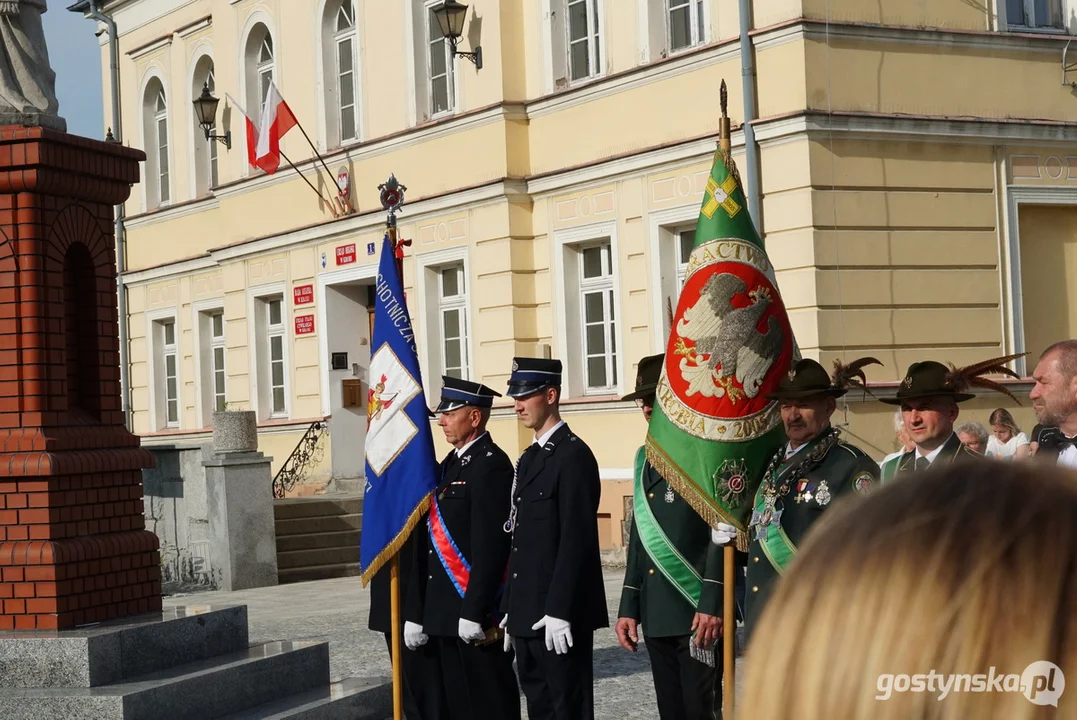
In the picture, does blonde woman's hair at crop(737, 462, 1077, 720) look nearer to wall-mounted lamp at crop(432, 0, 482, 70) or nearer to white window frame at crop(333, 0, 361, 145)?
wall-mounted lamp at crop(432, 0, 482, 70)

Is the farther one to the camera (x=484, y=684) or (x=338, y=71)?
(x=338, y=71)

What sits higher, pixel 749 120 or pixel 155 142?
pixel 155 142

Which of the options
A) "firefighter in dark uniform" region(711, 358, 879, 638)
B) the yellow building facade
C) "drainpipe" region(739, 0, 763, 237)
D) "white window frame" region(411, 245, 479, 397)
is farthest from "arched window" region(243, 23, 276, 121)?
"firefighter in dark uniform" region(711, 358, 879, 638)

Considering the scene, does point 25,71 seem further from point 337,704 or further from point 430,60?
point 430,60

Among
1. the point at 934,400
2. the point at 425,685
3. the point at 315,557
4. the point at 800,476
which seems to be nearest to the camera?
the point at 800,476

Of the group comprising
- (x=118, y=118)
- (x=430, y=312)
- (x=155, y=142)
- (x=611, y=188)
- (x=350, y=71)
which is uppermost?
(x=118, y=118)

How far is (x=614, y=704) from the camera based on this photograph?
853cm

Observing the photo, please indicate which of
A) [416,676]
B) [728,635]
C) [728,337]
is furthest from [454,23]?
[728,635]

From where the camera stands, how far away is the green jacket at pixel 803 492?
5.65 m

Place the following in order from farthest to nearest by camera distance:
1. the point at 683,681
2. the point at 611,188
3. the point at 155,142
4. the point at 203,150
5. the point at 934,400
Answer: the point at 155,142 → the point at 203,150 → the point at 611,188 → the point at 683,681 → the point at 934,400

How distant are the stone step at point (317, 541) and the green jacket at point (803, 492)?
12613mm

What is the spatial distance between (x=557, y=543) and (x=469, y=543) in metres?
0.86

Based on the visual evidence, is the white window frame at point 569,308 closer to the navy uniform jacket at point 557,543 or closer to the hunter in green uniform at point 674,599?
the navy uniform jacket at point 557,543

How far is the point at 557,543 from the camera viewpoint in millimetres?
6793
